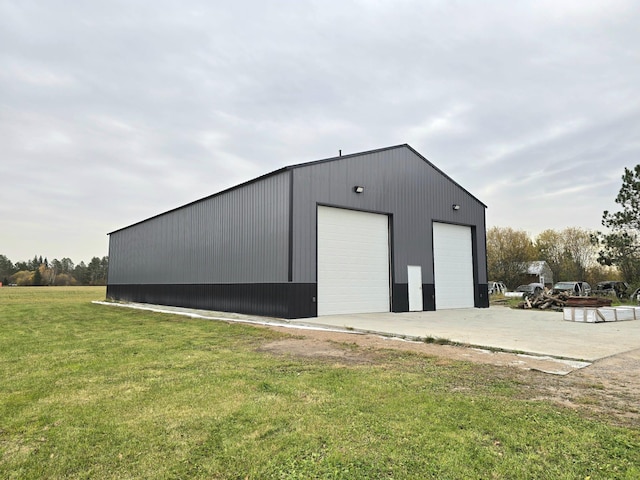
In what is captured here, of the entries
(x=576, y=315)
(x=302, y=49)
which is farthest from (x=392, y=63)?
(x=576, y=315)

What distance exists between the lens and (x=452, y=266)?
60.0 ft

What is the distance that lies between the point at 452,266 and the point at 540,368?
43.6 ft

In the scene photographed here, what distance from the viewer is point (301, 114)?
14758mm

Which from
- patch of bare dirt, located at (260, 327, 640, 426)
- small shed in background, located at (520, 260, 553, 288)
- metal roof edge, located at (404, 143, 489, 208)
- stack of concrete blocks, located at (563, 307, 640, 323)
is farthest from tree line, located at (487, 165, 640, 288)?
patch of bare dirt, located at (260, 327, 640, 426)

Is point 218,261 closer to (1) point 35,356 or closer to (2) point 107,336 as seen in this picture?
(2) point 107,336

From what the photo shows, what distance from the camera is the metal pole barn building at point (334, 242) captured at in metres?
13.1

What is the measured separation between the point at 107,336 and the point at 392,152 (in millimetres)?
12732

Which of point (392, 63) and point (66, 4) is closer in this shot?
point (66, 4)

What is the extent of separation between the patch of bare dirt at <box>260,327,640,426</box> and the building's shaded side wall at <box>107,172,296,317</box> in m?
4.82

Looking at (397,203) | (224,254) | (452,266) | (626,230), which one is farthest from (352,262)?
(626,230)

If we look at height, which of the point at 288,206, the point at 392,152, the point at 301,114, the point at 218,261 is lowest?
the point at 218,261

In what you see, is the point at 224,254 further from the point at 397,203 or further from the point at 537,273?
the point at 537,273

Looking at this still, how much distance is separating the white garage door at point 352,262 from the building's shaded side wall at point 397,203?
0.40m

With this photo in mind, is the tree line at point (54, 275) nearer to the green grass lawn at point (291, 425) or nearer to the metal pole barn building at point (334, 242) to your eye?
the metal pole barn building at point (334, 242)
